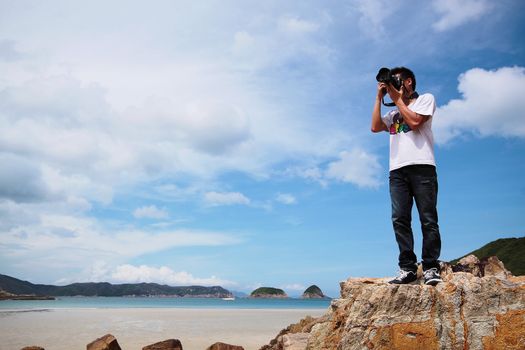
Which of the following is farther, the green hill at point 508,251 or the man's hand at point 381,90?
the green hill at point 508,251

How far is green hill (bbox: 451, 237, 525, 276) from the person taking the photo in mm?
90588

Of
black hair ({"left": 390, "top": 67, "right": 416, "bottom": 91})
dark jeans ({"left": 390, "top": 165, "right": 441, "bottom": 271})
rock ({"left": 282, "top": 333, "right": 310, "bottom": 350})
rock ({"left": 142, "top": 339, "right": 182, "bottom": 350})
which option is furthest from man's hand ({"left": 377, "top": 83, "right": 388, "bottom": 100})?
rock ({"left": 142, "top": 339, "right": 182, "bottom": 350})

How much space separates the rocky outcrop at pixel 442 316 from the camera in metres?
5.38

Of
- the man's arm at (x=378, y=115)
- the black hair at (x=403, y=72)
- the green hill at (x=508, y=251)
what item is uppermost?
the green hill at (x=508, y=251)

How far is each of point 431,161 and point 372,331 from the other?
2396 millimetres

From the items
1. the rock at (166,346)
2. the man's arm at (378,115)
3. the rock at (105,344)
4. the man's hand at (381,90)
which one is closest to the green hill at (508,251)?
the rock at (166,346)

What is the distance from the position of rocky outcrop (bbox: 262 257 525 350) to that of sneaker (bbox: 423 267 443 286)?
93 mm

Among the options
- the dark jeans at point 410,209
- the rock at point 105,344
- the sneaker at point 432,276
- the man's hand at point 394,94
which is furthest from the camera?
the rock at point 105,344

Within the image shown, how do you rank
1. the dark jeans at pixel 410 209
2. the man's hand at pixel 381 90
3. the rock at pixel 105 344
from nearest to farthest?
the dark jeans at pixel 410 209, the man's hand at pixel 381 90, the rock at pixel 105 344

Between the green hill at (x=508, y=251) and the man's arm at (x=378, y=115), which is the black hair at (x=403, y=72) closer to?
the man's arm at (x=378, y=115)

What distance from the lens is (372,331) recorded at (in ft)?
18.4

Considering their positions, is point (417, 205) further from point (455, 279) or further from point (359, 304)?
point (359, 304)

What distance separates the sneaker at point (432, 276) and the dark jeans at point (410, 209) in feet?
0.33

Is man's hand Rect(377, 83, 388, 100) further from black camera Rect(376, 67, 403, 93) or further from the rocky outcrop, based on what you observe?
the rocky outcrop
